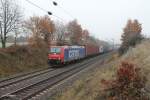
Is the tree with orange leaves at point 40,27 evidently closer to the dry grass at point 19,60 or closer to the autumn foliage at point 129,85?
the dry grass at point 19,60

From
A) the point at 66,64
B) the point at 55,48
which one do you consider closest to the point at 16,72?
the point at 55,48

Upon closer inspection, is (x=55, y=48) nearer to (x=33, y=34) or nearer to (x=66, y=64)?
(x=66, y=64)

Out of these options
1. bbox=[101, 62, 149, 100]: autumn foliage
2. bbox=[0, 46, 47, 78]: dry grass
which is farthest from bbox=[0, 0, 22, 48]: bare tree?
bbox=[101, 62, 149, 100]: autumn foliage

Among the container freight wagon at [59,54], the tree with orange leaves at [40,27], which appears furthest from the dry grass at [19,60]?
the tree with orange leaves at [40,27]

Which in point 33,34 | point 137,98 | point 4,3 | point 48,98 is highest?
point 4,3

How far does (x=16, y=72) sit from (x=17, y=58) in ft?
14.3

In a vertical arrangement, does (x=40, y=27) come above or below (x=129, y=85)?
above

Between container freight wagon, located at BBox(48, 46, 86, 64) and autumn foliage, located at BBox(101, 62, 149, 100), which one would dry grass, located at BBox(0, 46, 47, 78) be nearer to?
container freight wagon, located at BBox(48, 46, 86, 64)

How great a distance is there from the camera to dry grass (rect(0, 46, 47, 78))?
29.5 metres

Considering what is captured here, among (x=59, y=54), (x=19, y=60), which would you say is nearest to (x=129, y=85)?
(x=19, y=60)

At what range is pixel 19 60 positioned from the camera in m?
33.6

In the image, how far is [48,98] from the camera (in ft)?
54.3

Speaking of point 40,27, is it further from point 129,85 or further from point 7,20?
point 129,85

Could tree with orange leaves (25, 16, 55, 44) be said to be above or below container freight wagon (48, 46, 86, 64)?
above
